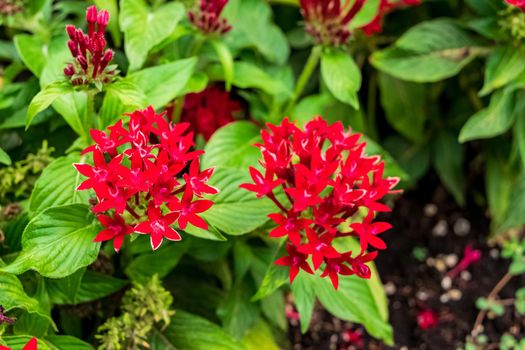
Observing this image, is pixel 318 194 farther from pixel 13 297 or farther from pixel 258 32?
pixel 258 32

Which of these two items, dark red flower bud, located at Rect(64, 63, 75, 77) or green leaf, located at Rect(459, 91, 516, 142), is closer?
dark red flower bud, located at Rect(64, 63, 75, 77)

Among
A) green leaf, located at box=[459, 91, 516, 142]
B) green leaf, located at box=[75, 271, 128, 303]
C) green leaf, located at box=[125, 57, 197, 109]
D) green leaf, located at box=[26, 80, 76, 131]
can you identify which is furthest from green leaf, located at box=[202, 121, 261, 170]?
green leaf, located at box=[459, 91, 516, 142]

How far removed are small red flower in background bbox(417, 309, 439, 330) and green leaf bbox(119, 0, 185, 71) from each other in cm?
109

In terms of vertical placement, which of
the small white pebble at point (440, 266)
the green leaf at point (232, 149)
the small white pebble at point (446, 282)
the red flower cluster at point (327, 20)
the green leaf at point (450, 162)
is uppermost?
the red flower cluster at point (327, 20)

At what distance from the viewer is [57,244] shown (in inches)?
47.7

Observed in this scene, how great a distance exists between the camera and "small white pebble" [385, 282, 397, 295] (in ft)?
7.11

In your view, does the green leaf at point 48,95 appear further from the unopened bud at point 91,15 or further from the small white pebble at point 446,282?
the small white pebble at point 446,282

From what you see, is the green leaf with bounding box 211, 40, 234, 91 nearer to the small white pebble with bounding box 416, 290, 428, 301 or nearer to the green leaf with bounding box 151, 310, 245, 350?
the green leaf with bounding box 151, 310, 245, 350

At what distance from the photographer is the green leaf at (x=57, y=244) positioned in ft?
3.91

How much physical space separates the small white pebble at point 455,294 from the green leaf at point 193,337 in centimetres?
88

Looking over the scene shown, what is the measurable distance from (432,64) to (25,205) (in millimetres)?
1107

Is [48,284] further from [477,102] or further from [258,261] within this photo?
[477,102]

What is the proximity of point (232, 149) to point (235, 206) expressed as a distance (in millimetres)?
312

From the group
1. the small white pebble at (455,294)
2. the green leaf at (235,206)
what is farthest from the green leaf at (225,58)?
the small white pebble at (455,294)
